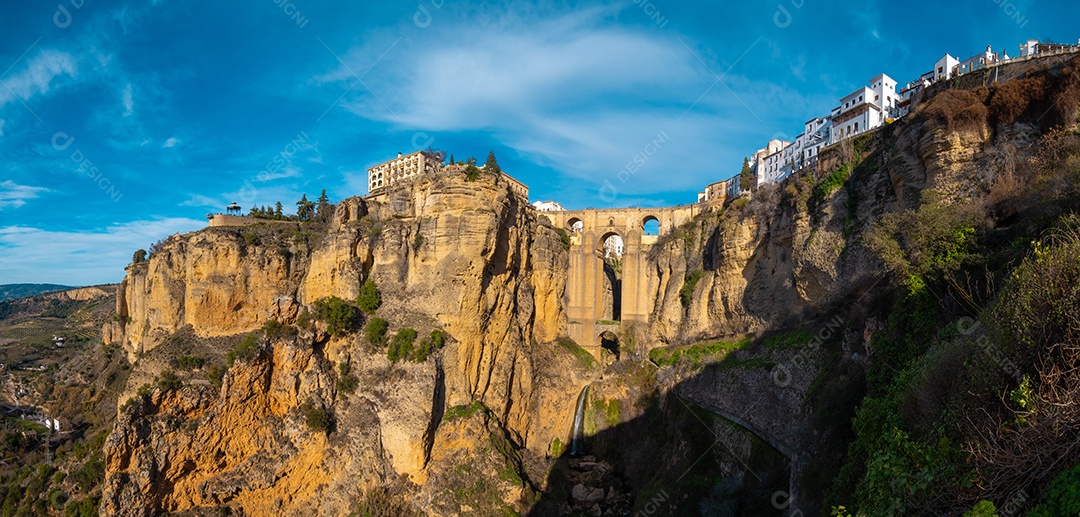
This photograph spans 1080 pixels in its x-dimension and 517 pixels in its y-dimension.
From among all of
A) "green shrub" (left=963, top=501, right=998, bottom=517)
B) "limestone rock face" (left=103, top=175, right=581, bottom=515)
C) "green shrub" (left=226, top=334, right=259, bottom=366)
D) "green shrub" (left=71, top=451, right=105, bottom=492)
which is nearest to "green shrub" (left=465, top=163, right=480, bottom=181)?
"limestone rock face" (left=103, top=175, right=581, bottom=515)

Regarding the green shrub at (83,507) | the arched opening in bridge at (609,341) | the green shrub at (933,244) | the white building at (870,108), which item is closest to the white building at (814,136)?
the white building at (870,108)

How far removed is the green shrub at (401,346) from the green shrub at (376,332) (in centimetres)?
43

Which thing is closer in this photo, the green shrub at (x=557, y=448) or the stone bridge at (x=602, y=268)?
the green shrub at (x=557, y=448)

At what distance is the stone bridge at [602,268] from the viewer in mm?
32156

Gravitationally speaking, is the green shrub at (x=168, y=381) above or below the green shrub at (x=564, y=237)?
below

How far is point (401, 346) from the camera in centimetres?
2261

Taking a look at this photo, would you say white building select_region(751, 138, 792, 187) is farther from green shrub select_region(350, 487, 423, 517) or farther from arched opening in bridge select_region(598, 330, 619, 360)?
green shrub select_region(350, 487, 423, 517)

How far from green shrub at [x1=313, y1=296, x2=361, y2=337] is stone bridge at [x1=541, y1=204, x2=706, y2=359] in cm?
1365

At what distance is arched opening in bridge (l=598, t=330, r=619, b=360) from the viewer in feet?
106

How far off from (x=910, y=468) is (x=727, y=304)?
792 inches

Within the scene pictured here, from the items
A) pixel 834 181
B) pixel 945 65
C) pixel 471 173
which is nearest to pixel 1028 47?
pixel 945 65

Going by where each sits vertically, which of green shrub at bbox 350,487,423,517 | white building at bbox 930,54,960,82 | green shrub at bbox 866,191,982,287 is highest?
white building at bbox 930,54,960,82

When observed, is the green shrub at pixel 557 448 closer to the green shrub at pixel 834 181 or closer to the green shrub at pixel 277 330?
the green shrub at pixel 277 330

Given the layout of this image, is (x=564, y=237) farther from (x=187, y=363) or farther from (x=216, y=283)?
(x=187, y=363)
